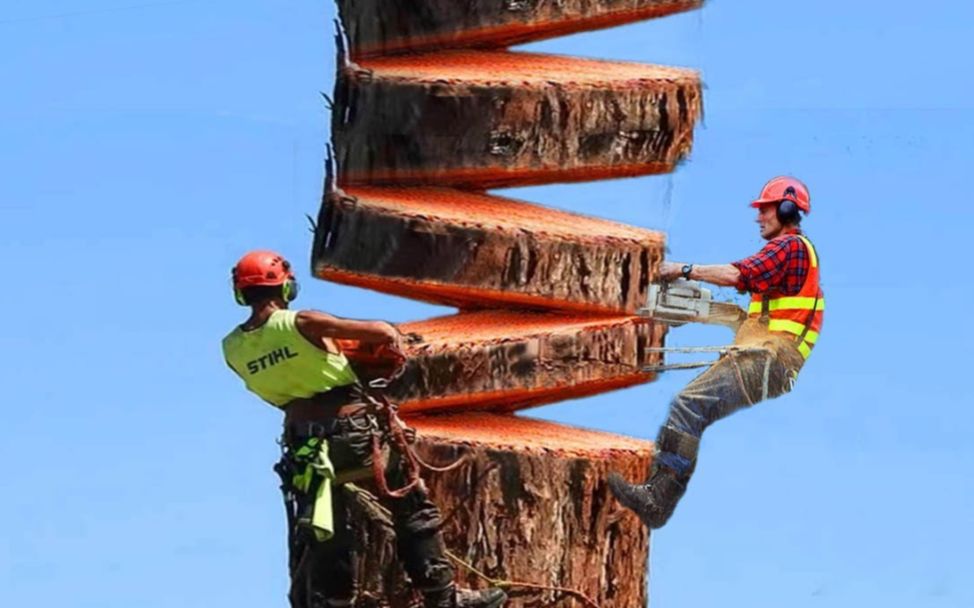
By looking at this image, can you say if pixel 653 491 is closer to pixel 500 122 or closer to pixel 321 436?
pixel 321 436

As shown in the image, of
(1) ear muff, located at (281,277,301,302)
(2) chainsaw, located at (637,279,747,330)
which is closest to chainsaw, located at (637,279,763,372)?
(2) chainsaw, located at (637,279,747,330)

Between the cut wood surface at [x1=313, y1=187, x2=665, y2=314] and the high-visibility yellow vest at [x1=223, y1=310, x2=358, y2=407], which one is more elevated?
the cut wood surface at [x1=313, y1=187, x2=665, y2=314]

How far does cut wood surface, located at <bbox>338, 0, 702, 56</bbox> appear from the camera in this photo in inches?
691

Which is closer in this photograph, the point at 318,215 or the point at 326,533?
the point at 326,533

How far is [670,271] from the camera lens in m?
17.3

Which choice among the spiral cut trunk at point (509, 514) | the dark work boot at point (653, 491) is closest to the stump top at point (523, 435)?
the spiral cut trunk at point (509, 514)

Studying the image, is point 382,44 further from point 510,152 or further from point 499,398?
point 499,398

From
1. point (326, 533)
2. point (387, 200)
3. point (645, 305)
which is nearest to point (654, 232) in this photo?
Result: point (645, 305)

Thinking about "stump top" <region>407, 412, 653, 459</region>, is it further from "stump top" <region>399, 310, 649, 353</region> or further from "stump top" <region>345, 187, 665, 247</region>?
"stump top" <region>345, 187, 665, 247</region>

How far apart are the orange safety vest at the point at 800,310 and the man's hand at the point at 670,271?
1.53 feet

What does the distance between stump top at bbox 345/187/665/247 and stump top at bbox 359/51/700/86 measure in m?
0.71

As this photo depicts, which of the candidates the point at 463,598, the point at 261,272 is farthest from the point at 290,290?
the point at 463,598

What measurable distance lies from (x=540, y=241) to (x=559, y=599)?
2125 millimetres

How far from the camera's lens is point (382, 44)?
17641 mm
